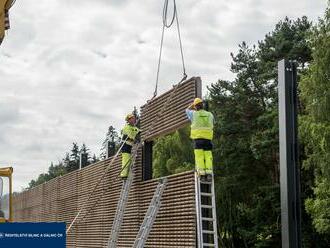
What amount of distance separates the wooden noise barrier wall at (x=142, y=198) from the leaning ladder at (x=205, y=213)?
0.25 m

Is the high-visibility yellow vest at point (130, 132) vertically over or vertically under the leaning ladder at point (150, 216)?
over

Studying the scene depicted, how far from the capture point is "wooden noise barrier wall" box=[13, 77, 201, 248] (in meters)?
11.6

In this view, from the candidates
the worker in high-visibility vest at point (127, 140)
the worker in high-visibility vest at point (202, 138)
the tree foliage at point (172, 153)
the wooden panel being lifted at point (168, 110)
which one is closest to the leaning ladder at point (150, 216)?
the wooden panel being lifted at point (168, 110)

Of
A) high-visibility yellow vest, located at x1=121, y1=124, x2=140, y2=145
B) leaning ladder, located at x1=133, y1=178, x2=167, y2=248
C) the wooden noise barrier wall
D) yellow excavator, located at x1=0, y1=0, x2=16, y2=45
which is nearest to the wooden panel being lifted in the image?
the wooden noise barrier wall

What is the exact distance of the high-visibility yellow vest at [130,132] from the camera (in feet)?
47.0

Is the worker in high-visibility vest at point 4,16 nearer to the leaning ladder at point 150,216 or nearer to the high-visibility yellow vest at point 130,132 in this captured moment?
the leaning ladder at point 150,216

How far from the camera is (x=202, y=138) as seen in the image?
10.7 metres

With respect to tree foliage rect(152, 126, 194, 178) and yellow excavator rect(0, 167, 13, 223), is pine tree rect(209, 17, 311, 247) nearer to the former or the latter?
tree foliage rect(152, 126, 194, 178)

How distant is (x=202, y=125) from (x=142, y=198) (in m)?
3.69

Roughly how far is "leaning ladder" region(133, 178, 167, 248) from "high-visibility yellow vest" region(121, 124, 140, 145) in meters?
1.85

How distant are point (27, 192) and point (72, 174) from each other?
10.5 meters

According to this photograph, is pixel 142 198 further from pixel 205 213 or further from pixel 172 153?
pixel 172 153

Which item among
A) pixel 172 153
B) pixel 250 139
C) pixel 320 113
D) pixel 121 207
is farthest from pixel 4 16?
pixel 172 153

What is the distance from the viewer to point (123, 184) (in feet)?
48.3
